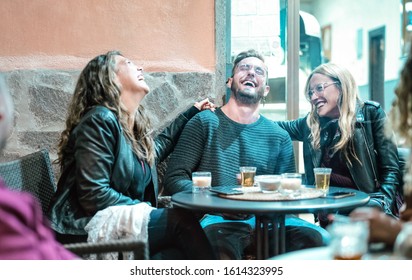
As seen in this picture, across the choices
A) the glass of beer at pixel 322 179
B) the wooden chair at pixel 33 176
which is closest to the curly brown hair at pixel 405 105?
the glass of beer at pixel 322 179

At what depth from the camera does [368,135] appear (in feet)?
7.75

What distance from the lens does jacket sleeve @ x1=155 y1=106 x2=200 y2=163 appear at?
255 centimetres

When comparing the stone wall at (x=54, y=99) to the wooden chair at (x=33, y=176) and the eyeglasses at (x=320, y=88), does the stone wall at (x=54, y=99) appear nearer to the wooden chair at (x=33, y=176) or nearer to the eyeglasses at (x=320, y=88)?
the wooden chair at (x=33, y=176)

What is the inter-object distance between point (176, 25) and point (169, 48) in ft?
0.34

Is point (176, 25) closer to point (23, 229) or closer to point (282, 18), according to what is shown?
point (282, 18)

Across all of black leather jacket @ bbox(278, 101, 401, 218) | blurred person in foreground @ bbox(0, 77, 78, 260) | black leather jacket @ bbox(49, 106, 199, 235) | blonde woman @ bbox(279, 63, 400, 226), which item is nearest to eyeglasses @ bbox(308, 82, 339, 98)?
blonde woman @ bbox(279, 63, 400, 226)

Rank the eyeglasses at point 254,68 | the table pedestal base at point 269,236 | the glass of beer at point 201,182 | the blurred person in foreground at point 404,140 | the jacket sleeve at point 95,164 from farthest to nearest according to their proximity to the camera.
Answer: the eyeglasses at point 254,68, the glass of beer at point 201,182, the jacket sleeve at point 95,164, the table pedestal base at point 269,236, the blurred person in foreground at point 404,140

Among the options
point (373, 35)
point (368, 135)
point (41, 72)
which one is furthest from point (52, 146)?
point (373, 35)

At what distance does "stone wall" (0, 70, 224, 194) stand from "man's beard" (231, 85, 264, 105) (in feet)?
0.55

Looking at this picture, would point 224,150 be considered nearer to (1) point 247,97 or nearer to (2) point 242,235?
(1) point 247,97

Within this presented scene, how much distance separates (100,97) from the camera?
2.19 meters

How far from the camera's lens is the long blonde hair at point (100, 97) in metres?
2.19

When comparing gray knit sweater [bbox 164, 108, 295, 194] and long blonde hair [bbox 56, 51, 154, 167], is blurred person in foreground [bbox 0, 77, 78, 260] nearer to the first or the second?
long blonde hair [bbox 56, 51, 154, 167]
